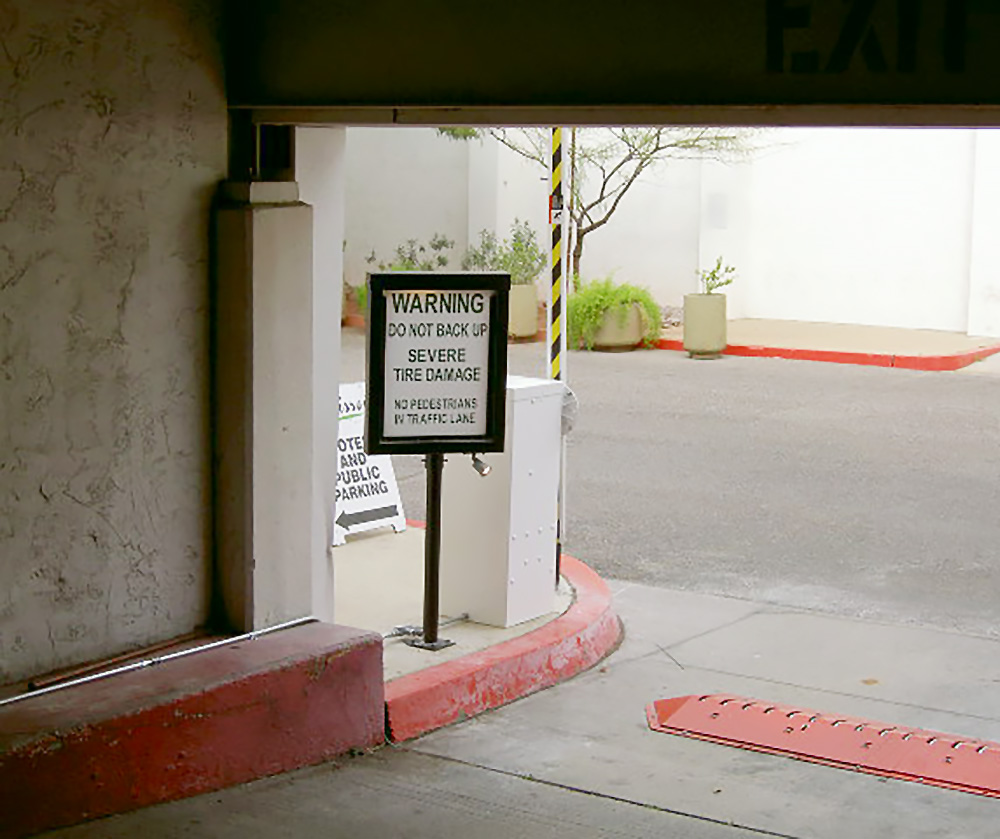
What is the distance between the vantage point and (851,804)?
6.34 metres

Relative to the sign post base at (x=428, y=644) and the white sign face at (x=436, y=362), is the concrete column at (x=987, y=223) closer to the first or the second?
the white sign face at (x=436, y=362)

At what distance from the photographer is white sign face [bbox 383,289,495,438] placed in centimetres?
758

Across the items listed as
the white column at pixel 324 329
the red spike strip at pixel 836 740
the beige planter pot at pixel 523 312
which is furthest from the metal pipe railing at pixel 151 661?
the beige planter pot at pixel 523 312

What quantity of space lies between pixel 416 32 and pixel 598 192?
1744cm

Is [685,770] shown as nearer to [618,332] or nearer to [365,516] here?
[365,516]

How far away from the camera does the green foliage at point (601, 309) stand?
20.7m

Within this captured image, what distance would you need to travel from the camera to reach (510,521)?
8.13m

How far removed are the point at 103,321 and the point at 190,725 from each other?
1477 millimetres

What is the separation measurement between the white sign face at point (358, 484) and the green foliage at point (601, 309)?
10.4 metres

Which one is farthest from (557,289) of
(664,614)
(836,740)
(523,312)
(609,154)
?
(609,154)

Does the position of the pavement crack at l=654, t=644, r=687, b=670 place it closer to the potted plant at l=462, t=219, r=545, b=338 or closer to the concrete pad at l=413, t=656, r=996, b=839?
the concrete pad at l=413, t=656, r=996, b=839

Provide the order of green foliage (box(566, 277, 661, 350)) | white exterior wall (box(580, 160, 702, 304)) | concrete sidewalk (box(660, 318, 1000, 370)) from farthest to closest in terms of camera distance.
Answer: white exterior wall (box(580, 160, 702, 304)) → green foliage (box(566, 277, 661, 350)) → concrete sidewalk (box(660, 318, 1000, 370))

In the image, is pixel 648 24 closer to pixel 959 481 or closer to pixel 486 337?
pixel 486 337

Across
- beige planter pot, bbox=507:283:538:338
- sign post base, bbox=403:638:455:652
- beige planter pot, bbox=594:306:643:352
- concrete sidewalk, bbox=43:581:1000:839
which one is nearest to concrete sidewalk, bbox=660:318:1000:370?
beige planter pot, bbox=594:306:643:352
